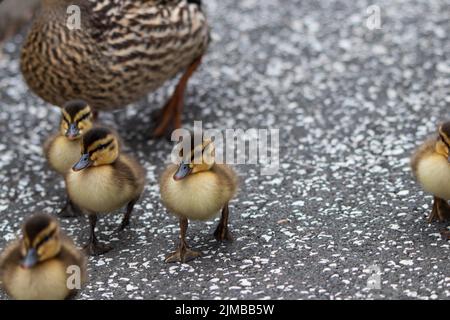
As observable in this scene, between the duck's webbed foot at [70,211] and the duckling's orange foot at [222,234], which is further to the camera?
the duck's webbed foot at [70,211]

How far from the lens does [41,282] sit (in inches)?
135

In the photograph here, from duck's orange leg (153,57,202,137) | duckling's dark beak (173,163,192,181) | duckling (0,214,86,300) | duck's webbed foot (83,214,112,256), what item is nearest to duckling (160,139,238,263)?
duckling's dark beak (173,163,192,181)

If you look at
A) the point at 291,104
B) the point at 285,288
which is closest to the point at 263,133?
the point at 291,104

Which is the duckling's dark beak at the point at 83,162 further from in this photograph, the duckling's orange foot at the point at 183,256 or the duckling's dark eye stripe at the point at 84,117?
the duckling's orange foot at the point at 183,256

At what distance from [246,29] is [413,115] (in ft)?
5.84

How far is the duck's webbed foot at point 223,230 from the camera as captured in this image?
416cm

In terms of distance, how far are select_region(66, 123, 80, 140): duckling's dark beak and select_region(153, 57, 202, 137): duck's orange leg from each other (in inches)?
43.6

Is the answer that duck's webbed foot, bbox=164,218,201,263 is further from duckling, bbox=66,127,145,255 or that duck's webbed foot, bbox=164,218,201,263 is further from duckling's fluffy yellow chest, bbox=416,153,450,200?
duckling's fluffy yellow chest, bbox=416,153,450,200

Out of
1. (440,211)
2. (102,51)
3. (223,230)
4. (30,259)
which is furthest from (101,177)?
(440,211)

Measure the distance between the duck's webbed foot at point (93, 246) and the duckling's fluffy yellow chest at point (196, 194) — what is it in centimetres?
42

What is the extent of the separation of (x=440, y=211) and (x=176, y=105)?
6.17 ft

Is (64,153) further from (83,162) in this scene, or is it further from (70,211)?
(83,162)

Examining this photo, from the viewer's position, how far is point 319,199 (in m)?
4.61

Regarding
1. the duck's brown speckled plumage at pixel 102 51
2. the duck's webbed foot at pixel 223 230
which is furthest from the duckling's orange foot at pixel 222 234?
the duck's brown speckled plumage at pixel 102 51
